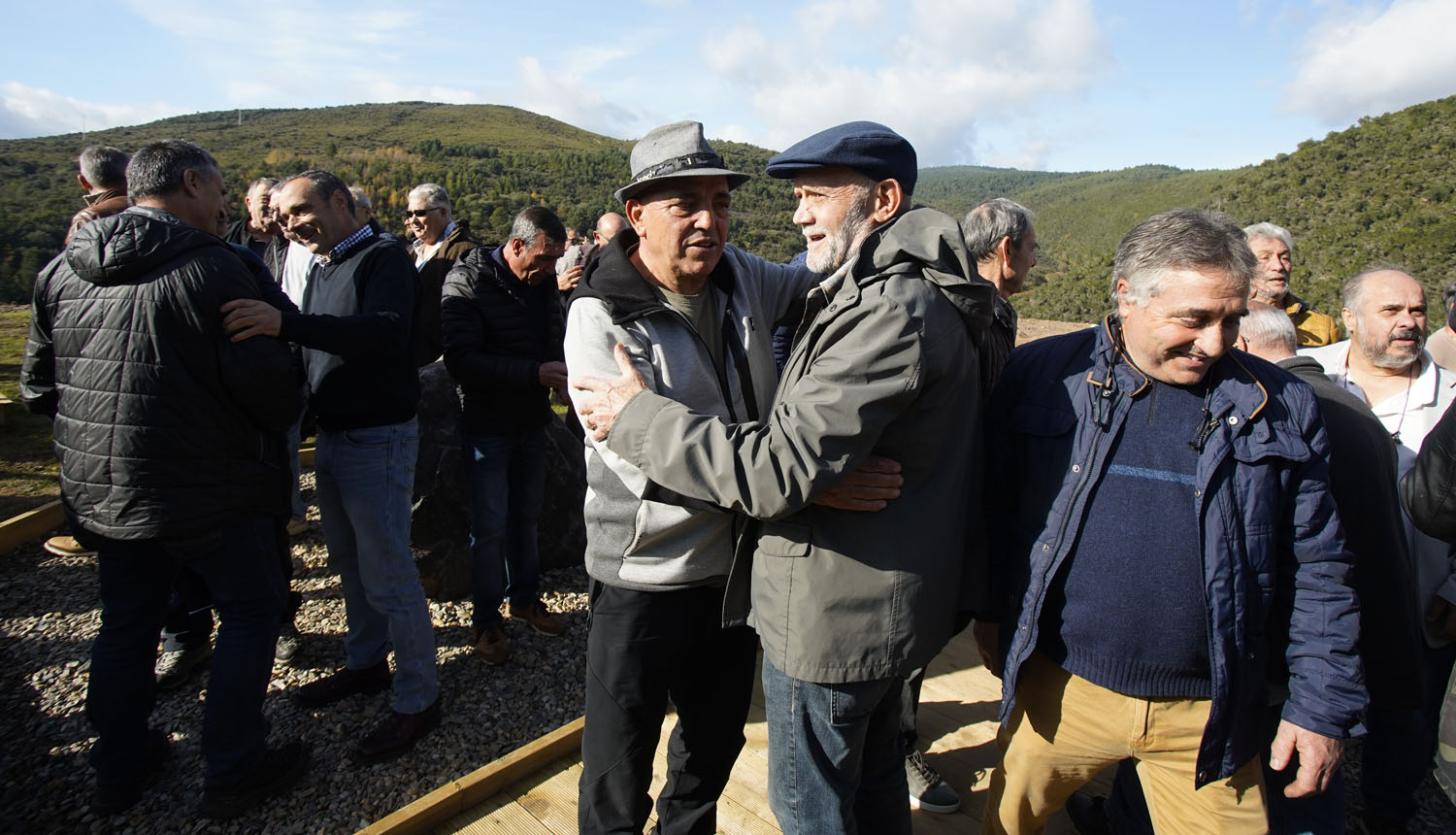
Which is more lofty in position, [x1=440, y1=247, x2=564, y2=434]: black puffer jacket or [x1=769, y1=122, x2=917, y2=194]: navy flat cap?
[x1=769, y1=122, x2=917, y2=194]: navy flat cap

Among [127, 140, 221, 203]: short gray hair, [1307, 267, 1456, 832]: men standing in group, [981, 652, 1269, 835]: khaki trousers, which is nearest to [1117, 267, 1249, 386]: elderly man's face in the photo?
[981, 652, 1269, 835]: khaki trousers

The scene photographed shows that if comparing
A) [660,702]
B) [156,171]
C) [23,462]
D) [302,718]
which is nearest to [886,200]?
[660,702]

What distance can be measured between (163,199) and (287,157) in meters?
66.1

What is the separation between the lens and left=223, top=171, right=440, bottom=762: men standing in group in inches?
119

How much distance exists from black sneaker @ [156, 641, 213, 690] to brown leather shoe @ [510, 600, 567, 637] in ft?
5.10

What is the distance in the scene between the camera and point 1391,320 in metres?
2.77

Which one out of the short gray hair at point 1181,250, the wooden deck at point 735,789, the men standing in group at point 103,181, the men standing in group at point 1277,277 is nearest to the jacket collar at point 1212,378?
the short gray hair at point 1181,250

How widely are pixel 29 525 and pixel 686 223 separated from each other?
6.12 m

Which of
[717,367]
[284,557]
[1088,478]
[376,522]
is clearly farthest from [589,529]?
[284,557]

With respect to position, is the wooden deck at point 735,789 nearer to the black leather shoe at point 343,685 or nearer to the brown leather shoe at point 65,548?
the black leather shoe at point 343,685

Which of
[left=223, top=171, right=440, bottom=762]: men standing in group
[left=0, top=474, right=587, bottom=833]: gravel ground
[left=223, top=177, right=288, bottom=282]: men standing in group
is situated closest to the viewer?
[left=0, top=474, right=587, bottom=833]: gravel ground

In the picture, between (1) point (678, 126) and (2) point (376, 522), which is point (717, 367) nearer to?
(1) point (678, 126)

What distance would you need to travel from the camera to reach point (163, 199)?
8.87 feet

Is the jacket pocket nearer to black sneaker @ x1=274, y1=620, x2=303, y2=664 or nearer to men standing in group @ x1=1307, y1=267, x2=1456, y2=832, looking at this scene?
men standing in group @ x1=1307, y1=267, x2=1456, y2=832
